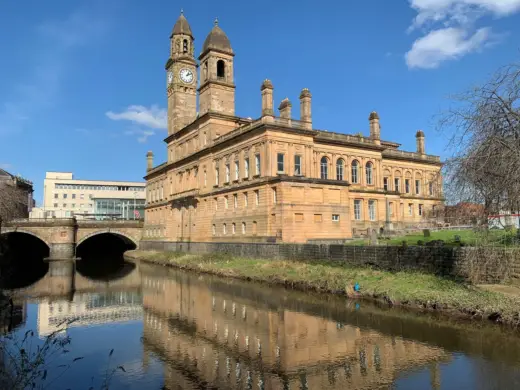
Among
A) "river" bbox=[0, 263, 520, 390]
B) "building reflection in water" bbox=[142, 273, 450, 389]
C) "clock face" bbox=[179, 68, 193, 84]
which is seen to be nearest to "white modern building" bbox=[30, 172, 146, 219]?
"clock face" bbox=[179, 68, 193, 84]

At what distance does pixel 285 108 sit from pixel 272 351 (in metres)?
31.2

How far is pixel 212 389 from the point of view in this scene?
10703 mm

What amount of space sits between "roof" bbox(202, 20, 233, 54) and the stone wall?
80.0 feet

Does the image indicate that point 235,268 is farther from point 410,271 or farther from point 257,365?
point 257,365

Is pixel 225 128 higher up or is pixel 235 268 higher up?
pixel 225 128

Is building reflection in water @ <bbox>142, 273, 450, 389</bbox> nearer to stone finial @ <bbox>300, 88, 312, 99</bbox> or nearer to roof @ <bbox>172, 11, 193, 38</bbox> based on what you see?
stone finial @ <bbox>300, 88, 312, 99</bbox>

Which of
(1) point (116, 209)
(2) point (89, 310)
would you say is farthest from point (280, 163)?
(1) point (116, 209)

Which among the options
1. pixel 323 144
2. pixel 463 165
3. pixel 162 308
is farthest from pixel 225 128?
pixel 463 165

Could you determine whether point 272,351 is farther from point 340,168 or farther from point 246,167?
point 340,168

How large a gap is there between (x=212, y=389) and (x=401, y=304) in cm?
1143

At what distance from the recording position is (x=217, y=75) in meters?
50.0

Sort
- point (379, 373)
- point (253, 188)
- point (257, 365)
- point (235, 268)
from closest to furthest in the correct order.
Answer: point (379, 373)
point (257, 365)
point (235, 268)
point (253, 188)

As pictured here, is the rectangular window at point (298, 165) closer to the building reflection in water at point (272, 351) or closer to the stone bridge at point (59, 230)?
the building reflection in water at point (272, 351)

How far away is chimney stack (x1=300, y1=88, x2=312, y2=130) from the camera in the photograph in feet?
135
